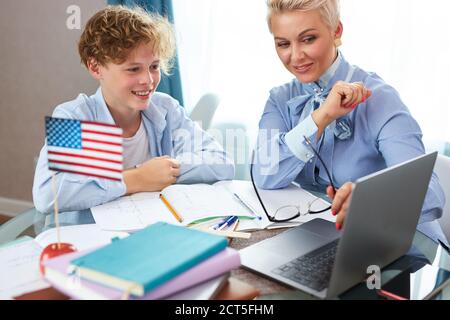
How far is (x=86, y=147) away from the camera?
0.89m

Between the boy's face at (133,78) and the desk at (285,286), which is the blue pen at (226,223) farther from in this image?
the boy's face at (133,78)

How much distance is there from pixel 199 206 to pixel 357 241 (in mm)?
513

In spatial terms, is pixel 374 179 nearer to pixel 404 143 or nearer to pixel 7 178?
pixel 404 143

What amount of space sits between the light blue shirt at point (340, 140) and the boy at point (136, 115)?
167mm

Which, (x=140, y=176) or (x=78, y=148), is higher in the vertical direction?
(x=78, y=148)

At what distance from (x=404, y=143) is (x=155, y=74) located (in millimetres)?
779

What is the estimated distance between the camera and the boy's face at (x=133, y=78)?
1.55 metres

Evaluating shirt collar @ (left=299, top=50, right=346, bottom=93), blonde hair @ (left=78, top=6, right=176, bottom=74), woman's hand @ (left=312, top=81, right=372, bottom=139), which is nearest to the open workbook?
woman's hand @ (left=312, top=81, right=372, bottom=139)

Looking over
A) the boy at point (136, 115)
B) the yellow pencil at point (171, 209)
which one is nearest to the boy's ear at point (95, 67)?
the boy at point (136, 115)

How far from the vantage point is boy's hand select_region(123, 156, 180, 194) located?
1.41 meters

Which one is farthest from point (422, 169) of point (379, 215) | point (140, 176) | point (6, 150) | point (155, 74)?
point (6, 150)

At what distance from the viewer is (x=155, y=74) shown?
5.36ft

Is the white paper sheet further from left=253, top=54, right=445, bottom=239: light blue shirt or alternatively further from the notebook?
left=253, top=54, right=445, bottom=239: light blue shirt

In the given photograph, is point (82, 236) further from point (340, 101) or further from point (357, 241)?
point (340, 101)
